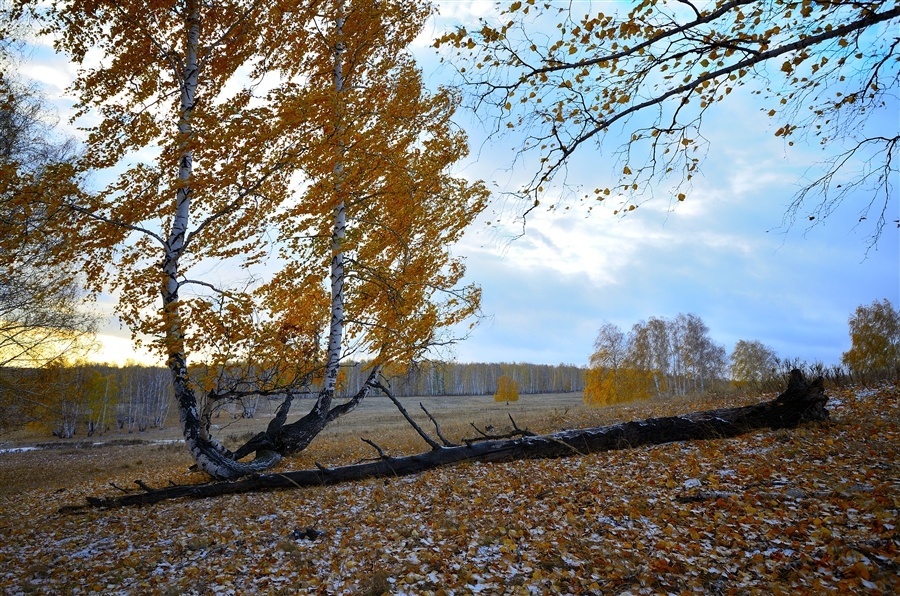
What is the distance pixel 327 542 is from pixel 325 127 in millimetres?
8210

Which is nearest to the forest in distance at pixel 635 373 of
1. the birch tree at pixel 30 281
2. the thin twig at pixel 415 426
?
the birch tree at pixel 30 281

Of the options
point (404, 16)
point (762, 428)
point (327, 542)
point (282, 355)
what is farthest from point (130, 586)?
point (404, 16)

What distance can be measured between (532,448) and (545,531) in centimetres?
366

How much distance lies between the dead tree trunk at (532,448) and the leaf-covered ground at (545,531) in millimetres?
418

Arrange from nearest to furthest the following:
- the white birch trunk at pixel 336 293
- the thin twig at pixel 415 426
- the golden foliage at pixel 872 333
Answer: the thin twig at pixel 415 426 → the white birch trunk at pixel 336 293 → the golden foliage at pixel 872 333

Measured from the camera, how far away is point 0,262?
9.52m

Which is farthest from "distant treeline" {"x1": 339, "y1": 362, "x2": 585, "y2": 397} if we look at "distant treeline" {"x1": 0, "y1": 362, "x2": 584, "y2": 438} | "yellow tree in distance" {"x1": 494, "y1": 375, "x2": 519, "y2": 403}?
"yellow tree in distance" {"x1": 494, "y1": 375, "x2": 519, "y2": 403}

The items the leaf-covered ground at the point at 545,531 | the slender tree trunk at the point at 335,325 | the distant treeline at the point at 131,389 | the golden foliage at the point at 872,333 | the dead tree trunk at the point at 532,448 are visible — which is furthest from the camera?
the golden foliage at the point at 872,333

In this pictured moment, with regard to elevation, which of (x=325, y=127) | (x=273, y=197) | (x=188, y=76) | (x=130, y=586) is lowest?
(x=130, y=586)

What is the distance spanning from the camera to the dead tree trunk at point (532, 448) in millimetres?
8844

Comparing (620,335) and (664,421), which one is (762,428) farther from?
(620,335)

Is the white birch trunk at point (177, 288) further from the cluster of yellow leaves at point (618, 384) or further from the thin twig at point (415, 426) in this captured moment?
the cluster of yellow leaves at point (618, 384)

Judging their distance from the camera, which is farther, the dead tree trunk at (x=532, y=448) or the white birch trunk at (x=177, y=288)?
the dead tree trunk at (x=532, y=448)

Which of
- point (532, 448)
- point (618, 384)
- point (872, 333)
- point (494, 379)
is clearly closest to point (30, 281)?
point (532, 448)
